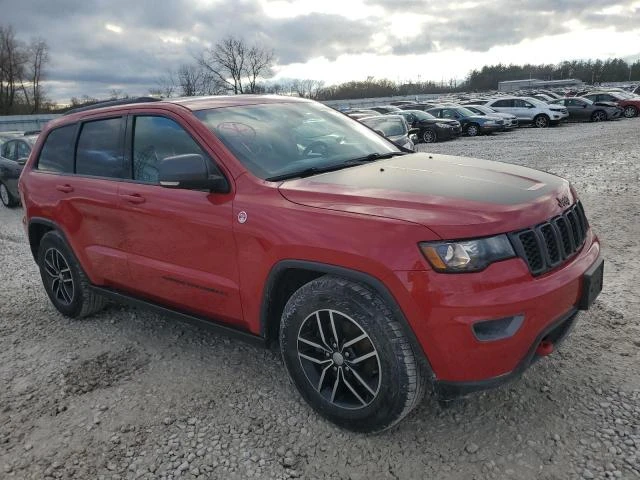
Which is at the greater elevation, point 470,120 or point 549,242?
point 549,242

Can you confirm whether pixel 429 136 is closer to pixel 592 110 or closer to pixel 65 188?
pixel 592 110

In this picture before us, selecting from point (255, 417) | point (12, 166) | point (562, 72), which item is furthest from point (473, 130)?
point (562, 72)

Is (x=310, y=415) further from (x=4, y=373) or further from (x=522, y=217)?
(x=4, y=373)

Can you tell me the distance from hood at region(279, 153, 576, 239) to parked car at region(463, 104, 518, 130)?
21.6 m

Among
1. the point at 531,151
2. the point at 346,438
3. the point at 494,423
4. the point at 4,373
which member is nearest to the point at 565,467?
the point at 494,423

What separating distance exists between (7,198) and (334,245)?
10.2m

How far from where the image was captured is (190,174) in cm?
288

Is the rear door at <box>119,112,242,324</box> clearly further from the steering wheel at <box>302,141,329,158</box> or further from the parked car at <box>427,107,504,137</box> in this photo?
the parked car at <box>427,107,504,137</box>

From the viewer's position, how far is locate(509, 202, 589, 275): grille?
238 cm

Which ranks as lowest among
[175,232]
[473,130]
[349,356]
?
[473,130]

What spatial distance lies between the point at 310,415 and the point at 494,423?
1.02 meters

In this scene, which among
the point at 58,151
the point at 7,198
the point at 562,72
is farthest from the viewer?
the point at 562,72

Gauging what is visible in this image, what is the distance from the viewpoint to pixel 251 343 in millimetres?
3084

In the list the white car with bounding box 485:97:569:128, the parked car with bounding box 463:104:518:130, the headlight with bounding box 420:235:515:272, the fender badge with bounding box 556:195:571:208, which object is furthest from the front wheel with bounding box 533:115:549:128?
the headlight with bounding box 420:235:515:272
